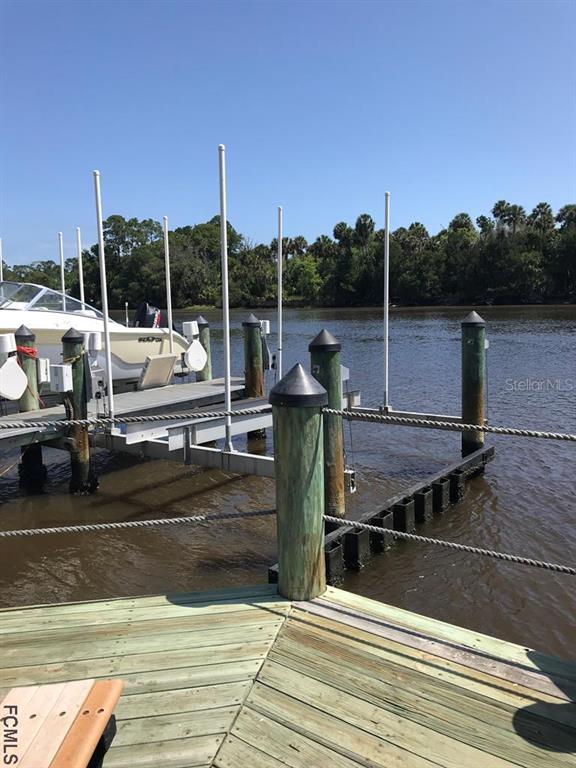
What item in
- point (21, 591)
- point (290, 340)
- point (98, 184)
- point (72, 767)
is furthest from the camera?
point (290, 340)

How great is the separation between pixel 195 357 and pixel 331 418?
5.90 metres

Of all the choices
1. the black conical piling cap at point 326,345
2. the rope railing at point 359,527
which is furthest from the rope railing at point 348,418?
the black conical piling cap at point 326,345

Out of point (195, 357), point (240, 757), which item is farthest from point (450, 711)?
point (195, 357)

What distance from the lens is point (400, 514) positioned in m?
7.50

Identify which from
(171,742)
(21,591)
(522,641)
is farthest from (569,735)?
(21,591)

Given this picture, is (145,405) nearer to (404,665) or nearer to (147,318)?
(147,318)

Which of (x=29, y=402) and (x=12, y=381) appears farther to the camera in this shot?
(x=29, y=402)

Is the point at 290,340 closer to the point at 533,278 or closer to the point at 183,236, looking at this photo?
the point at 533,278

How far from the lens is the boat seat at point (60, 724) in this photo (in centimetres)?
189

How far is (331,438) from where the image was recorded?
23.8ft

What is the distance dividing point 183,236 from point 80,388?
88.9 metres

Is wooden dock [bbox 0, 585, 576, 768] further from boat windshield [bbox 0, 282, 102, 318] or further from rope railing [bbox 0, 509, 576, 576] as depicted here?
boat windshield [bbox 0, 282, 102, 318]

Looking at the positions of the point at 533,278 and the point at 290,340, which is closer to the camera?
the point at 290,340

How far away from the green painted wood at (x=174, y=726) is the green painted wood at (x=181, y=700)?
3cm
